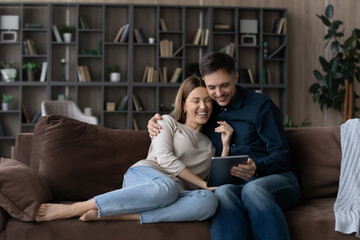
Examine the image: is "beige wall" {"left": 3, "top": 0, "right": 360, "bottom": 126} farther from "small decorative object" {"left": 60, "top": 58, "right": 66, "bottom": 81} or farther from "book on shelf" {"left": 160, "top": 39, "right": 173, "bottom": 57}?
"small decorative object" {"left": 60, "top": 58, "right": 66, "bottom": 81}

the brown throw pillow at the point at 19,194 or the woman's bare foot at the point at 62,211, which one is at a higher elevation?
the brown throw pillow at the point at 19,194

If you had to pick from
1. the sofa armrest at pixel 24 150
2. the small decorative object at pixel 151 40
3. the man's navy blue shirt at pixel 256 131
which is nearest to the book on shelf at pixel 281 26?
the small decorative object at pixel 151 40

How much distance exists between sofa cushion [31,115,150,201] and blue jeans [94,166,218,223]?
1.30 ft

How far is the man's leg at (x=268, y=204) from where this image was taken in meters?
2.00

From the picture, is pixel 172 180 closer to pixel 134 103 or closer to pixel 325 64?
pixel 134 103

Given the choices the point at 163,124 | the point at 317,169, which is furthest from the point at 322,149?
the point at 163,124

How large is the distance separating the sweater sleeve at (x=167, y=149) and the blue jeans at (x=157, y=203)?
0.25 meters

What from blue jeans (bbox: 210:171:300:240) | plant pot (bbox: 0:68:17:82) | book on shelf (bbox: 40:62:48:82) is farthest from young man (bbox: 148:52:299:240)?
plant pot (bbox: 0:68:17:82)

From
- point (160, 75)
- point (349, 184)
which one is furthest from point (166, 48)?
point (349, 184)

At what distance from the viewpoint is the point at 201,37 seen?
6.99 meters

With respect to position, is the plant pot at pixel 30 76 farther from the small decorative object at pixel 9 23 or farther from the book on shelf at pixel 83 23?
the book on shelf at pixel 83 23

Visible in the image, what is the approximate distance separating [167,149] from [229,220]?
55 centimetres

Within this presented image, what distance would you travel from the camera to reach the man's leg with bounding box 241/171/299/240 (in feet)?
6.57

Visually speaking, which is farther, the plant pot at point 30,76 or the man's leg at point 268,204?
the plant pot at point 30,76
